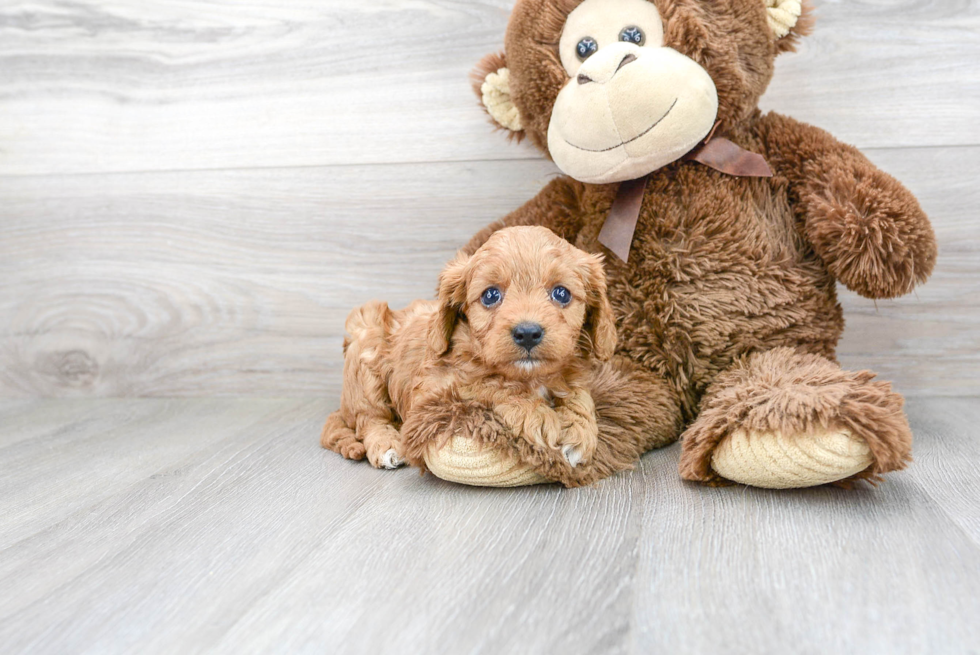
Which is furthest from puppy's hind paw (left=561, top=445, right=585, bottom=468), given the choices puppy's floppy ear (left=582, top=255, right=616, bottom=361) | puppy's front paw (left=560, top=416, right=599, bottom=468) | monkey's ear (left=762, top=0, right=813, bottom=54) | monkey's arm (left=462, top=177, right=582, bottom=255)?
monkey's ear (left=762, top=0, right=813, bottom=54)

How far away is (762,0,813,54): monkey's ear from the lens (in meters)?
1.18

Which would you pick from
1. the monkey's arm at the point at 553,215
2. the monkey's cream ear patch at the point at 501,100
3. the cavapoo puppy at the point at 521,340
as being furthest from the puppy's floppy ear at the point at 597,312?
the monkey's cream ear patch at the point at 501,100

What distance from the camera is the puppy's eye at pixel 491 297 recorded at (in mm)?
1006

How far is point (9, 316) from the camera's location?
71.1 inches

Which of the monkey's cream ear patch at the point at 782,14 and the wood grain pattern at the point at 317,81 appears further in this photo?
the wood grain pattern at the point at 317,81

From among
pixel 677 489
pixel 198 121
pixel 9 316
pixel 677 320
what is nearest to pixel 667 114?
pixel 677 320

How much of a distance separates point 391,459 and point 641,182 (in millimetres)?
606

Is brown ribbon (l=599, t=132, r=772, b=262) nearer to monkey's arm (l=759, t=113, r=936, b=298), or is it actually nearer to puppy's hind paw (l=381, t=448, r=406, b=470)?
monkey's arm (l=759, t=113, r=936, b=298)

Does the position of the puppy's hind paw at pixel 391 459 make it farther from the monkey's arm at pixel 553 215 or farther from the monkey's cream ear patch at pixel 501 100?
the monkey's cream ear patch at pixel 501 100

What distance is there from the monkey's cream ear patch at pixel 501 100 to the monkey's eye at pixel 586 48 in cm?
16

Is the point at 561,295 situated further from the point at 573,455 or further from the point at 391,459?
the point at 391,459

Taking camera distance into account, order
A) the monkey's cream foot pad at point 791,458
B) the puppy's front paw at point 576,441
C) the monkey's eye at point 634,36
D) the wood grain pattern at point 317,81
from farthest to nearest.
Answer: the wood grain pattern at point 317,81 < the monkey's eye at point 634,36 < the puppy's front paw at point 576,441 < the monkey's cream foot pad at point 791,458

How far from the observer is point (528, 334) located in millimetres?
949

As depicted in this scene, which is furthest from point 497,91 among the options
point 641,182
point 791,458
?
point 791,458
